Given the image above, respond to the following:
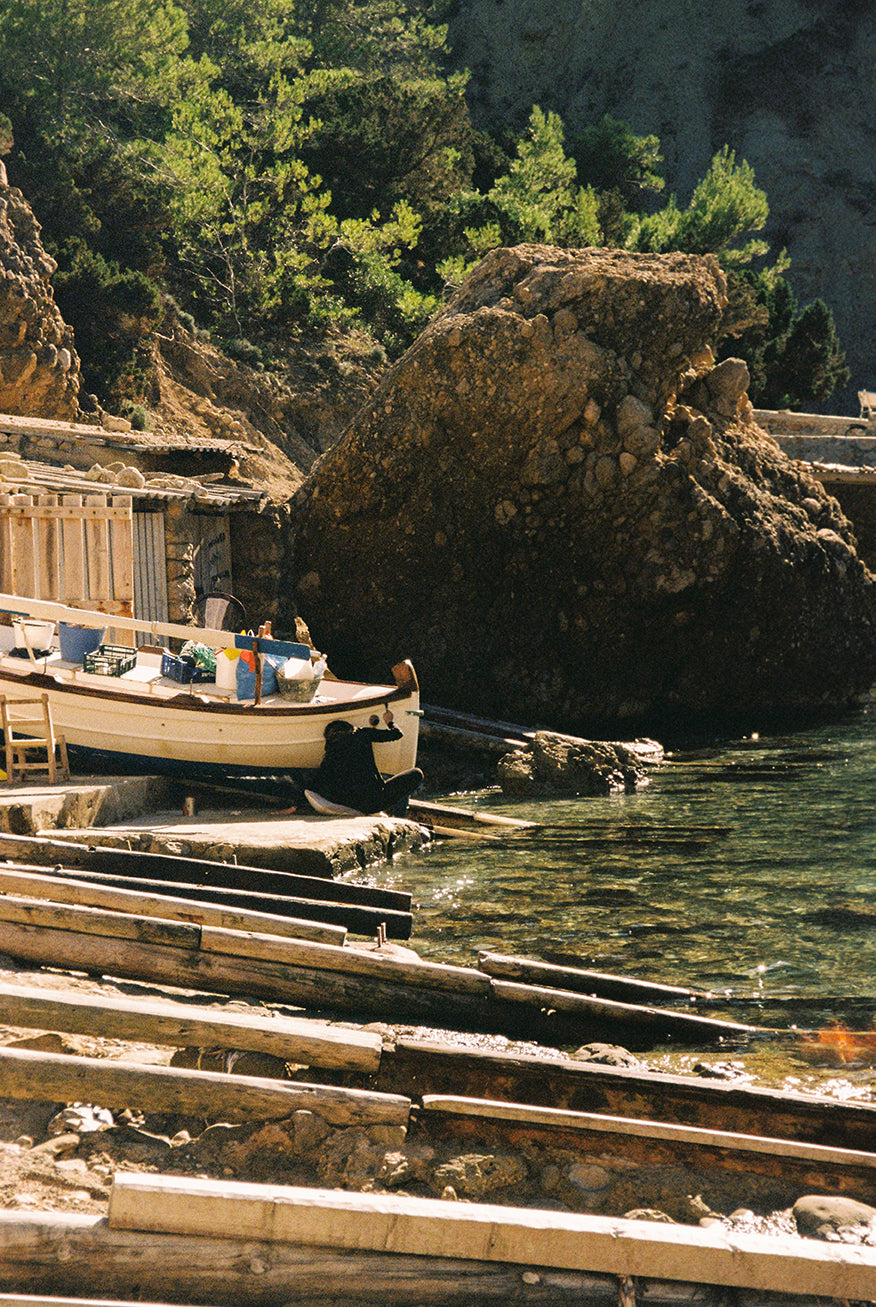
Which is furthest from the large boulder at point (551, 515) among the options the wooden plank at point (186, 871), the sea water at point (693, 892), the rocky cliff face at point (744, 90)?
the rocky cliff face at point (744, 90)

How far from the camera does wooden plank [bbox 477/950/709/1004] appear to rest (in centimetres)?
605

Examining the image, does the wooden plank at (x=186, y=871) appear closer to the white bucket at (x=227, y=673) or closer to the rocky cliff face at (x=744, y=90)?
the white bucket at (x=227, y=673)

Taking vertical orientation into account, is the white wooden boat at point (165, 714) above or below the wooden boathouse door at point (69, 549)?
below

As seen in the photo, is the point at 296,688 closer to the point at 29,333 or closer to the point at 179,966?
the point at 179,966

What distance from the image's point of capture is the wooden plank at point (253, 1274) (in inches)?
125

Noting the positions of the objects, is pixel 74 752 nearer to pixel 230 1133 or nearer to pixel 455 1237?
pixel 230 1133

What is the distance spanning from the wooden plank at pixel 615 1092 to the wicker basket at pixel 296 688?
6.90 metres

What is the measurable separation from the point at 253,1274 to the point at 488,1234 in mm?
683

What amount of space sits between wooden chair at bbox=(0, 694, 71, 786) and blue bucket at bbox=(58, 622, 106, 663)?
87 cm

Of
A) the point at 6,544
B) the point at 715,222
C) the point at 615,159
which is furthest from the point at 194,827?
the point at 615,159

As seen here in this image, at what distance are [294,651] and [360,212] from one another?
32.0 m

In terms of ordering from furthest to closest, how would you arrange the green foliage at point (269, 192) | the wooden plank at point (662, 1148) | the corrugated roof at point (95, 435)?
1. the green foliage at point (269, 192)
2. the corrugated roof at point (95, 435)
3. the wooden plank at point (662, 1148)

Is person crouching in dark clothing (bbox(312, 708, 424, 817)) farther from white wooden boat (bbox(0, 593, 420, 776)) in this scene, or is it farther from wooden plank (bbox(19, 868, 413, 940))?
wooden plank (bbox(19, 868, 413, 940))

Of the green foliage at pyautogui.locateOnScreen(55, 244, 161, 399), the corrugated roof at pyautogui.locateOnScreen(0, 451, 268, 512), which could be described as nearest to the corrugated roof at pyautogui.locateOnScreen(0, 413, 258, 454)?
the corrugated roof at pyautogui.locateOnScreen(0, 451, 268, 512)
